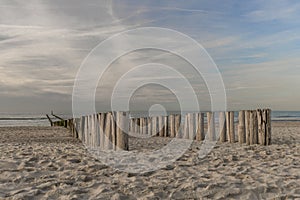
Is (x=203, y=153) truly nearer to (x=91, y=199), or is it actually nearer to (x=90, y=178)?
(x=90, y=178)

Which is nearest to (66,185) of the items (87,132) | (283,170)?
(283,170)

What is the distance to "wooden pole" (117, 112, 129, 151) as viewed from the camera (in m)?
8.36

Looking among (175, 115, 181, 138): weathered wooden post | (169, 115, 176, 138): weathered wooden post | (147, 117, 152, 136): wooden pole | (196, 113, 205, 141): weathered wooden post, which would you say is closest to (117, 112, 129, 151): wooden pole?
(196, 113, 205, 141): weathered wooden post

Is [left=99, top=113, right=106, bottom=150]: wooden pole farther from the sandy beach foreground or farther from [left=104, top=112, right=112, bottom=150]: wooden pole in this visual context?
the sandy beach foreground

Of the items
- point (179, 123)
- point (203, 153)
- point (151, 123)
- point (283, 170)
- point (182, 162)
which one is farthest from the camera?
point (151, 123)

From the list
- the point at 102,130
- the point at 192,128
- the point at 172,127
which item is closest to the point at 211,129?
the point at 192,128

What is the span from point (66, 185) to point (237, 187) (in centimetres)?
231

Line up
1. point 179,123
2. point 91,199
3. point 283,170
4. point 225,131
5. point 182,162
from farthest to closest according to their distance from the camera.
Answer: point 179,123, point 225,131, point 182,162, point 283,170, point 91,199

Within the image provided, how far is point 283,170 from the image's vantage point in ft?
19.1

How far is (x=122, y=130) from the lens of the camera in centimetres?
841

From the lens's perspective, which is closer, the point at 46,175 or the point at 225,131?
the point at 46,175

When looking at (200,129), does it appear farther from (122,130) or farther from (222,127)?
(122,130)

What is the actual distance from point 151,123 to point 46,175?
34.1 feet

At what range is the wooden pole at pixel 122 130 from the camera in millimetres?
8359
